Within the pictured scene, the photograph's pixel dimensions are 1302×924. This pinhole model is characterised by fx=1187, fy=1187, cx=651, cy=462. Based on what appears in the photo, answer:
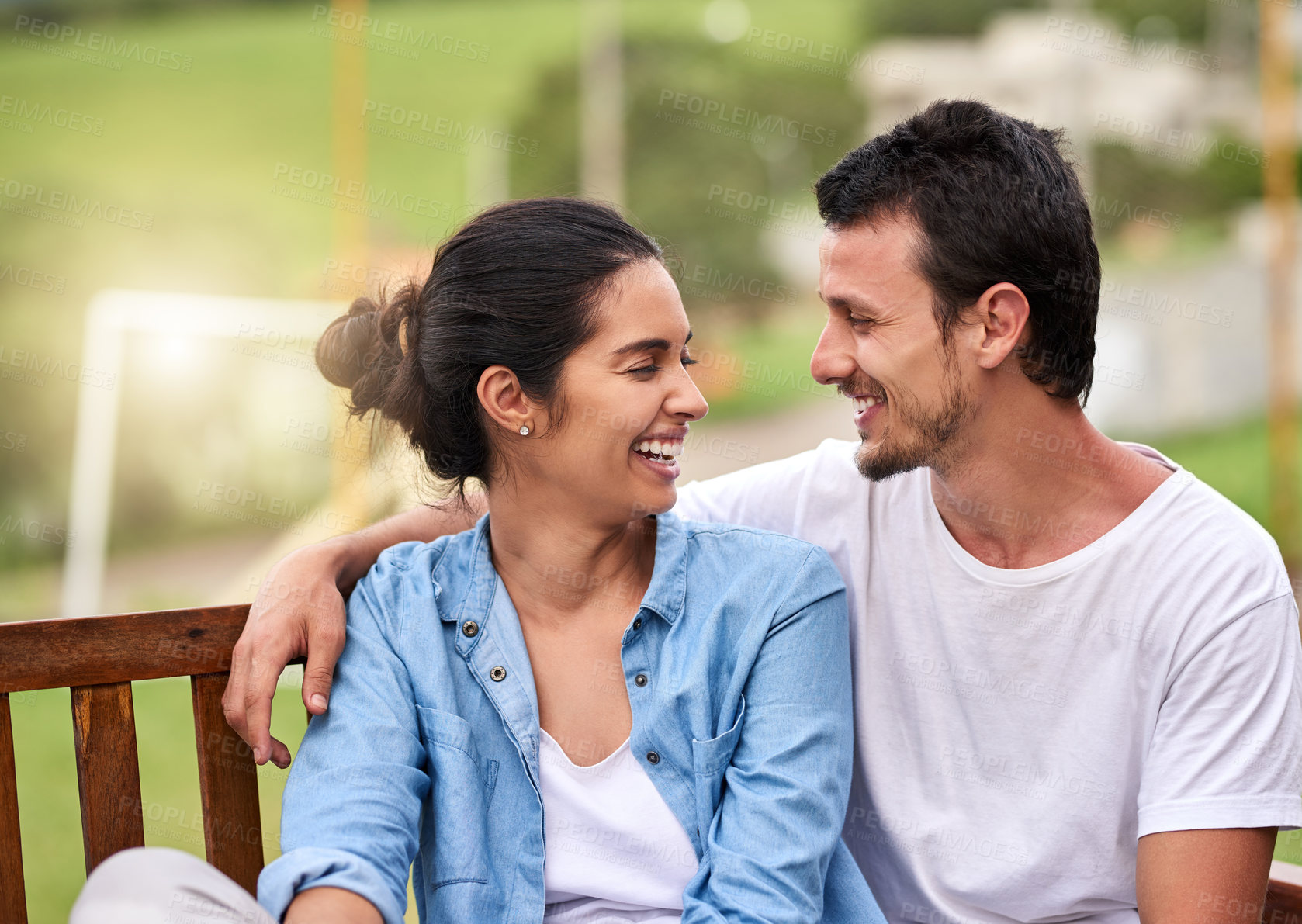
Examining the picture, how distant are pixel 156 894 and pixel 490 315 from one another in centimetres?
91

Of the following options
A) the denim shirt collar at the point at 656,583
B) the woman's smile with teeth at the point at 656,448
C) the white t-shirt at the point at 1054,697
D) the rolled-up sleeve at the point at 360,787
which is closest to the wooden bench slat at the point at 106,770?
the rolled-up sleeve at the point at 360,787

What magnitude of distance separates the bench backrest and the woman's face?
565 millimetres

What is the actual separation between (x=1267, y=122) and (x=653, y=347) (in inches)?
210

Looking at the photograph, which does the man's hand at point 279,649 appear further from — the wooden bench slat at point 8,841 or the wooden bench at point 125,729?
the wooden bench slat at point 8,841

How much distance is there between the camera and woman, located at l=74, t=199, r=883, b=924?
1639 millimetres

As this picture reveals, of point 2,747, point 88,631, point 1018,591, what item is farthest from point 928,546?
point 2,747

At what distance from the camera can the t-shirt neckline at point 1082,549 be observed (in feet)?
5.77

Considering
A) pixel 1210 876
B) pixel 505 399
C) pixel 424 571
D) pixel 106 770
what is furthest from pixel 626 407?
pixel 1210 876

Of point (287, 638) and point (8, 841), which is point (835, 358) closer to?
point (287, 638)

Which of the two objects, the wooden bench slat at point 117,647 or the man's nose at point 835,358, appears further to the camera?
the man's nose at point 835,358

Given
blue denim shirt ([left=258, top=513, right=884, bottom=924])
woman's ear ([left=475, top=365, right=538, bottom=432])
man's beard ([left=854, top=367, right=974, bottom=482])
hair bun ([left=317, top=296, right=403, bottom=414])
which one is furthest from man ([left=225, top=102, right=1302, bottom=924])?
woman's ear ([left=475, top=365, right=538, bottom=432])

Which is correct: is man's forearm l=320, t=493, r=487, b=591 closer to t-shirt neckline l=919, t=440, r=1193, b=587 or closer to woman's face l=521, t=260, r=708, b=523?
woman's face l=521, t=260, r=708, b=523

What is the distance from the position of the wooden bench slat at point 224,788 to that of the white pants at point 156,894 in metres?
0.47

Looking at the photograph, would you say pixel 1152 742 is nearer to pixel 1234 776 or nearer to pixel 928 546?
pixel 1234 776
